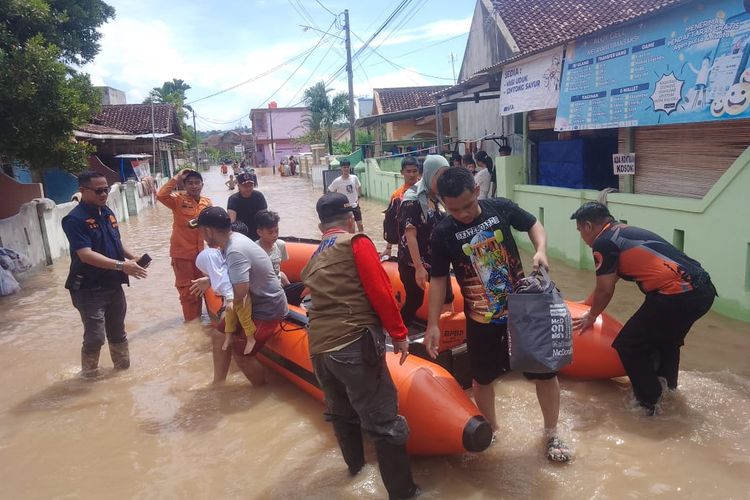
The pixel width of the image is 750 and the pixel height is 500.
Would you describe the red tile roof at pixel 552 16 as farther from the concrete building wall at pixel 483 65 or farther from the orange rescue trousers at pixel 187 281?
the orange rescue trousers at pixel 187 281

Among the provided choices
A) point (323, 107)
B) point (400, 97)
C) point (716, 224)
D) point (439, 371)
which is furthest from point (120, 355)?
point (323, 107)

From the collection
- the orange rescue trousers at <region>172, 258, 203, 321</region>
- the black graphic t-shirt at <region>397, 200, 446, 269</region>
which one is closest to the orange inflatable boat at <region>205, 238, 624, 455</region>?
the orange rescue trousers at <region>172, 258, 203, 321</region>

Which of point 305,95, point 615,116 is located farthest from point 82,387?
point 305,95

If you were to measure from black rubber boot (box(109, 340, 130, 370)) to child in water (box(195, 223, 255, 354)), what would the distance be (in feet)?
4.70

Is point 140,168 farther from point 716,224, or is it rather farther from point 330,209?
point 330,209

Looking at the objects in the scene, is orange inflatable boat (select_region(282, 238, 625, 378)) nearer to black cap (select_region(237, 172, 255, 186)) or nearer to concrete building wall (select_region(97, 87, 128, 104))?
black cap (select_region(237, 172, 255, 186))

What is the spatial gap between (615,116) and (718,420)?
4213 millimetres

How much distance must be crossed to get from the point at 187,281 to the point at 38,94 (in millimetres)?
4109

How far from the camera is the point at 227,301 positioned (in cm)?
392

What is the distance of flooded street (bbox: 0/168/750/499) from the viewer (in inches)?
119

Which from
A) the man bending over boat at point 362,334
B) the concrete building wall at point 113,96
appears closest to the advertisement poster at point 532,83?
the man bending over boat at point 362,334

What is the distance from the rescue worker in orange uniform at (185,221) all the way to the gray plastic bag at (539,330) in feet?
12.2

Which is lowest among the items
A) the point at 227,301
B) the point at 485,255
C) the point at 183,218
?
the point at 227,301

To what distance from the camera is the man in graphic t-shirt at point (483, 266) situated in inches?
116
